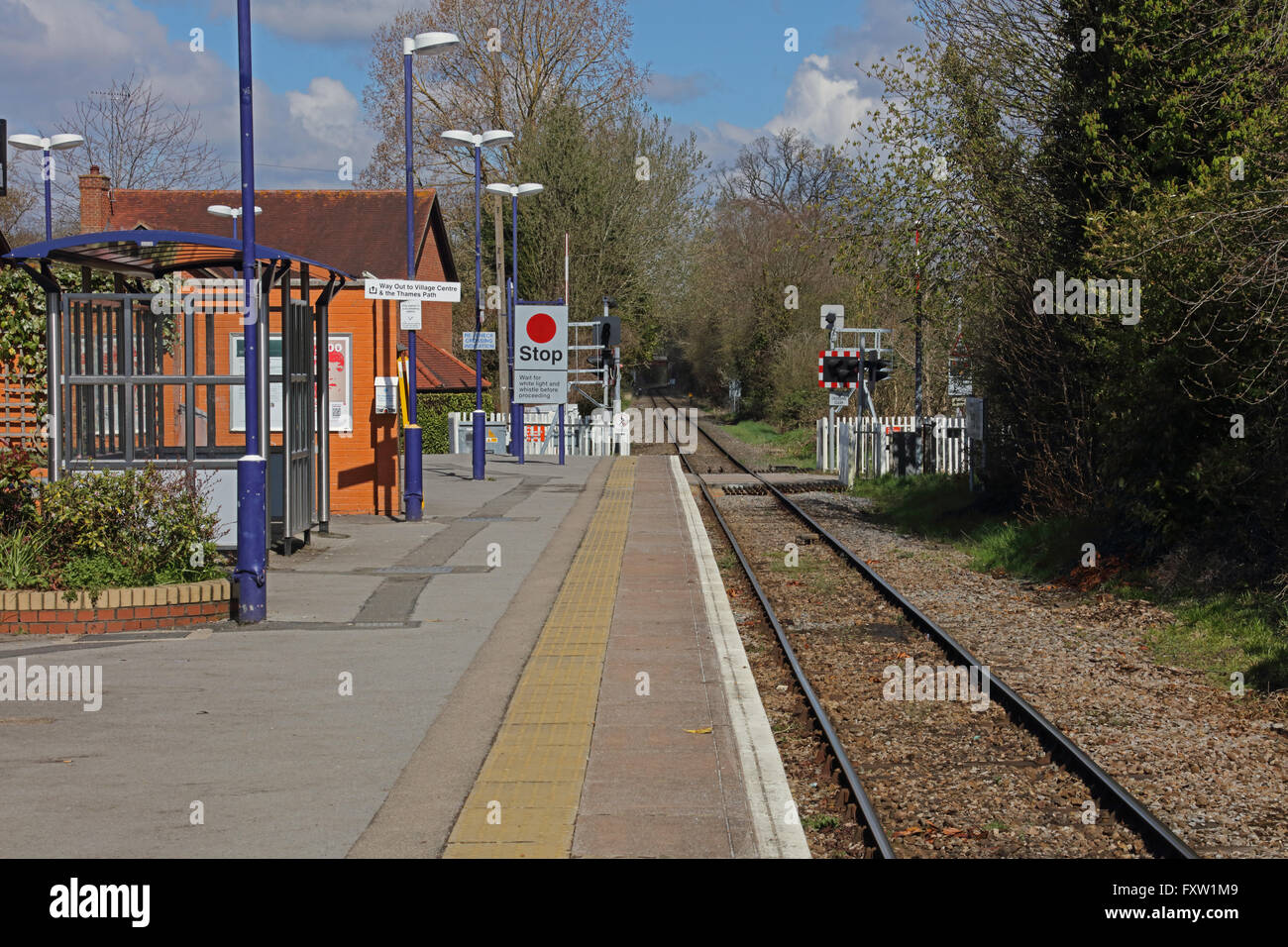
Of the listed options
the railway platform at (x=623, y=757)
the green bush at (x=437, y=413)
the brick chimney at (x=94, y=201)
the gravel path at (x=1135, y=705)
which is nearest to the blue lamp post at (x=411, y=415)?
the railway platform at (x=623, y=757)

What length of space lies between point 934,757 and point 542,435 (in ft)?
104

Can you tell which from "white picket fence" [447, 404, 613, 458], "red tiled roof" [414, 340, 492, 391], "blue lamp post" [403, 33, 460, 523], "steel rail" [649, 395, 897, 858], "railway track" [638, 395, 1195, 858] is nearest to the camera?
"steel rail" [649, 395, 897, 858]

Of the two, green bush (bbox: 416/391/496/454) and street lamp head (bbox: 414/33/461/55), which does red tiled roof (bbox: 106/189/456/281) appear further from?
street lamp head (bbox: 414/33/461/55)

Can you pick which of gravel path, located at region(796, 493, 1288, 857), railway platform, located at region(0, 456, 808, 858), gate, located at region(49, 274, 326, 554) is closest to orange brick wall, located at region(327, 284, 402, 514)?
gate, located at region(49, 274, 326, 554)

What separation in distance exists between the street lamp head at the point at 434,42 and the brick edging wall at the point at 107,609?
29.5 ft

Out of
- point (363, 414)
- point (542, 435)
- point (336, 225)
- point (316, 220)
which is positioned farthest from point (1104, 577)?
point (316, 220)

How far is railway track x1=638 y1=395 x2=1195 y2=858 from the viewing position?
6.02 m

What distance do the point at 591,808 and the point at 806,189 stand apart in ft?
270

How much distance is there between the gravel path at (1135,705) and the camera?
21.0ft

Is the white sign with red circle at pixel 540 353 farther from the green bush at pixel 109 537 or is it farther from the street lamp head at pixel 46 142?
the green bush at pixel 109 537

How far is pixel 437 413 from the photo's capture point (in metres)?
40.8

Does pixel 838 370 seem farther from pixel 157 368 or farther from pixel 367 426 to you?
pixel 157 368

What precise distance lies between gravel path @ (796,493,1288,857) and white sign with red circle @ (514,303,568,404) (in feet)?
48.2
